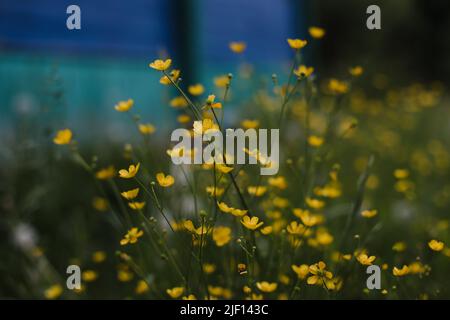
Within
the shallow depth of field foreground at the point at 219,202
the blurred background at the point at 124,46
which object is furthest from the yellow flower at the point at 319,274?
the blurred background at the point at 124,46

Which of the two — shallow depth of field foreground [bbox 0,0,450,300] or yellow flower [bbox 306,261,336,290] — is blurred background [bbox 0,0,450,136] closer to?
shallow depth of field foreground [bbox 0,0,450,300]

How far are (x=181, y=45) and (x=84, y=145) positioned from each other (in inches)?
41.3

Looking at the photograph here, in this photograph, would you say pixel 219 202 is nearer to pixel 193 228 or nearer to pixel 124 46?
pixel 193 228

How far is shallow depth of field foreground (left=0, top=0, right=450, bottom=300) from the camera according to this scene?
1.23 metres

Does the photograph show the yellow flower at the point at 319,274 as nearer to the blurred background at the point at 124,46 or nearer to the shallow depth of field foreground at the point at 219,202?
the shallow depth of field foreground at the point at 219,202

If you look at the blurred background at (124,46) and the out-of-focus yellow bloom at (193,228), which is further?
the blurred background at (124,46)

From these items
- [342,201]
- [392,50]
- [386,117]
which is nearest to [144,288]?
[342,201]

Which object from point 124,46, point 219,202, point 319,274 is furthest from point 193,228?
point 124,46

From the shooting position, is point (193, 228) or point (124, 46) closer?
point (193, 228)

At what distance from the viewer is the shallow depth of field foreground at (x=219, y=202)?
1.23m

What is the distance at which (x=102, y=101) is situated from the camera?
3639mm

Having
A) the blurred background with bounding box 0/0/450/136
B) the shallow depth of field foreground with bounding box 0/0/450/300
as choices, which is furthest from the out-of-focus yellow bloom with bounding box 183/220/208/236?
the blurred background with bounding box 0/0/450/136

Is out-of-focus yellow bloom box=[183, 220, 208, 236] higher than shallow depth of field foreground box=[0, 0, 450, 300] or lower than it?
higher

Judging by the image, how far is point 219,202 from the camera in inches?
46.9
